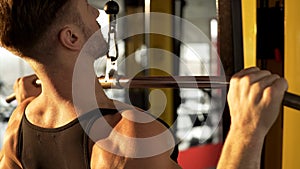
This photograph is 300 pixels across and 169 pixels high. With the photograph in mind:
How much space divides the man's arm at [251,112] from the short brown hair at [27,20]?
445 millimetres

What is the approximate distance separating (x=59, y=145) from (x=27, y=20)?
30 centimetres

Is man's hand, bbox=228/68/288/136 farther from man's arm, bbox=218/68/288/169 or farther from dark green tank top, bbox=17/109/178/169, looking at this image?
dark green tank top, bbox=17/109/178/169

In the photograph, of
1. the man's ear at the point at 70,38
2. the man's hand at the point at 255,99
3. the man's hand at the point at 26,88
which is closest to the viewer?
the man's hand at the point at 255,99

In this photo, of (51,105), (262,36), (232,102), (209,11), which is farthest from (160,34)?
(209,11)

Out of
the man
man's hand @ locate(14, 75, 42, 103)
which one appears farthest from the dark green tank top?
man's hand @ locate(14, 75, 42, 103)

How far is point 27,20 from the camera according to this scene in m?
1.15

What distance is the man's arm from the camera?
88 centimetres

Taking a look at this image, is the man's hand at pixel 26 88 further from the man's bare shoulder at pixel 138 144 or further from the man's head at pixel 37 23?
the man's bare shoulder at pixel 138 144

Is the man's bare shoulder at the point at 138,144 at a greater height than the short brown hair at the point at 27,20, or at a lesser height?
lesser

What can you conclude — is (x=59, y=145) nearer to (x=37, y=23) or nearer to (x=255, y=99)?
(x=37, y=23)

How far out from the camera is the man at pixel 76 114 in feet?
3.03

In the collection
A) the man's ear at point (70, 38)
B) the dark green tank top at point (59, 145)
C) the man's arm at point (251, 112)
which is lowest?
the dark green tank top at point (59, 145)

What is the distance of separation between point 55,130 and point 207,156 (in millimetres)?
2214

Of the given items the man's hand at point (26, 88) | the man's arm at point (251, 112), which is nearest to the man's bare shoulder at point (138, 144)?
the man's arm at point (251, 112)
